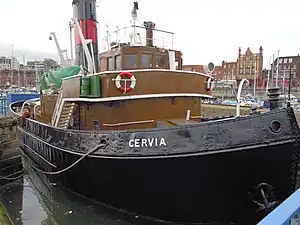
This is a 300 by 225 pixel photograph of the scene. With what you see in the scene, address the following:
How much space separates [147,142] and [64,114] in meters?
3.84

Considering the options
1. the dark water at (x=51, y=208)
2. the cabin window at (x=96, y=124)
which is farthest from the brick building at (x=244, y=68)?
the cabin window at (x=96, y=124)

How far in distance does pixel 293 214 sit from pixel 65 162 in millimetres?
6709

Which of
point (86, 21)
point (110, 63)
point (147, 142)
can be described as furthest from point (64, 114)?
point (86, 21)

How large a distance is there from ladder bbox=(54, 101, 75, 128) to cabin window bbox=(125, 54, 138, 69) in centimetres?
211

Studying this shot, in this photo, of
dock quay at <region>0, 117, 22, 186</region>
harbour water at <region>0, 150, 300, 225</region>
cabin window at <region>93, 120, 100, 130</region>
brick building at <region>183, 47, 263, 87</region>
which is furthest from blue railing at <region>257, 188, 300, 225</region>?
brick building at <region>183, 47, 263, 87</region>

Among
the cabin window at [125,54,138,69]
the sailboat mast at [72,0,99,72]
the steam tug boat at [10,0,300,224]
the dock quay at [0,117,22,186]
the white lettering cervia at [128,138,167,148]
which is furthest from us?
the dock quay at [0,117,22,186]

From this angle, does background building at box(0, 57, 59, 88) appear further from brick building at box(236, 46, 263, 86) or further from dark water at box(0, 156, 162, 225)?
dark water at box(0, 156, 162, 225)

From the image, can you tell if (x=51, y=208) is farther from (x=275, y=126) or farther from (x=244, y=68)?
(x=244, y=68)

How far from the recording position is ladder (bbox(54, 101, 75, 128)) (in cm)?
847

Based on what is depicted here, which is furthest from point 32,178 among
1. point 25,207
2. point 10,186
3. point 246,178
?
point 246,178

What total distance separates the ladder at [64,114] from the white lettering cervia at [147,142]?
10.4ft

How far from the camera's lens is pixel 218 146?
525 cm

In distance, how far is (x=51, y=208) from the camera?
802 centimetres

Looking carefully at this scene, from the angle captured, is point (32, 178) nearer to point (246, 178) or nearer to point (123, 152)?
point (123, 152)
